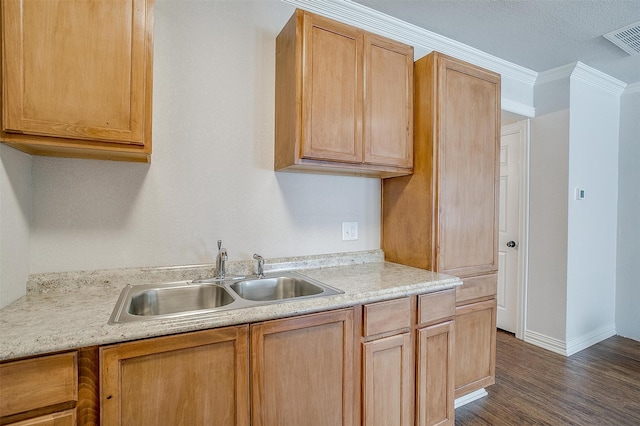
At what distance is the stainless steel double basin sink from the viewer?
143cm

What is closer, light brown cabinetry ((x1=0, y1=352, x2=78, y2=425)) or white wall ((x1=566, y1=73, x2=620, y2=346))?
light brown cabinetry ((x1=0, y1=352, x2=78, y2=425))

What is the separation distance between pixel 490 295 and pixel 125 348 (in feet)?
7.05

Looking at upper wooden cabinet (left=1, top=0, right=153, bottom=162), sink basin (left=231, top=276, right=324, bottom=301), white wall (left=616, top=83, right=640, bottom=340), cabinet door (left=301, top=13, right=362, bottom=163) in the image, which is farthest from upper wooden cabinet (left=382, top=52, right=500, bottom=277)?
white wall (left=616, top=83, right=640, bottom=340)

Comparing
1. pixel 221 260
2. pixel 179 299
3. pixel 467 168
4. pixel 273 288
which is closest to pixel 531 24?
pixel 467 168

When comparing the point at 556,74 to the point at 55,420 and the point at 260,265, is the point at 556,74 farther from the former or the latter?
the point at 55,420

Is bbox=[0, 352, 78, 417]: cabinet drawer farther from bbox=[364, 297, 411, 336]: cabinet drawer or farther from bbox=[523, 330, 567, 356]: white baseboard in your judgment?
bbox=[523, 330, 567, 356]: white baseboard

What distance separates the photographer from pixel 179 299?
63.2 inches

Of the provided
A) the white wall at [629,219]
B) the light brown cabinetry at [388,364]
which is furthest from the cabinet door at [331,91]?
the white wall at [629,219]

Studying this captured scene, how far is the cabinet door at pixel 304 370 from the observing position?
126 centimetres

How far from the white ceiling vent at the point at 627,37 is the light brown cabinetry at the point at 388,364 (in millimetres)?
2497

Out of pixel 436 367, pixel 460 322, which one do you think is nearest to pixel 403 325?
pixel 436 367

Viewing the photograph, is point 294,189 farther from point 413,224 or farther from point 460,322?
point 460,322

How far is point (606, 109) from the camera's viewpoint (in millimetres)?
3248

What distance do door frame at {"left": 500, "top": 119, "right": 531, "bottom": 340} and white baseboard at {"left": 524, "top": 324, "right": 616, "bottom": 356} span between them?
0.11 metres
